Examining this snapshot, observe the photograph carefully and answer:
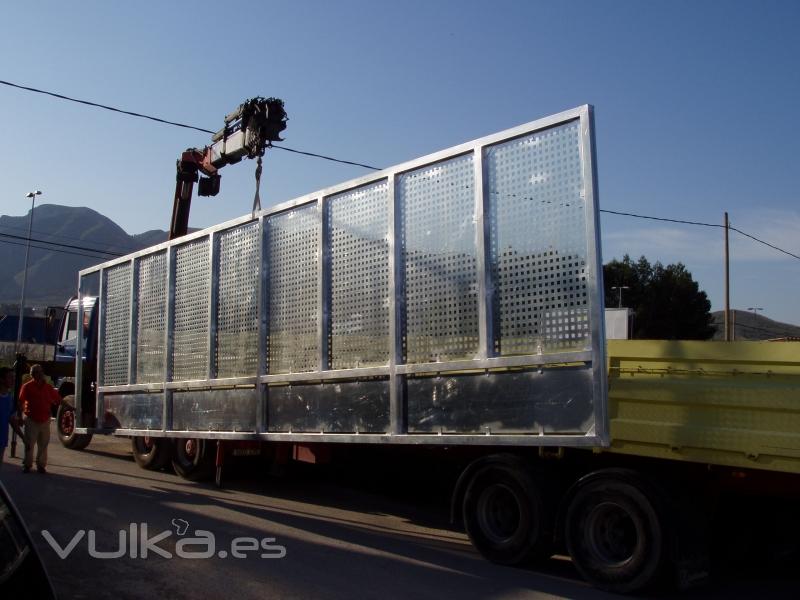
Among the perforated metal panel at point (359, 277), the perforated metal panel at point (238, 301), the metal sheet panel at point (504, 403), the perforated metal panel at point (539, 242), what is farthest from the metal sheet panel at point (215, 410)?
the perforated metal panel at point (539, 242)

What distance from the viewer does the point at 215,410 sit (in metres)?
10.5

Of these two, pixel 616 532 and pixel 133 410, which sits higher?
pixel 133 410

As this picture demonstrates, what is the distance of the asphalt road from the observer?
617 cm

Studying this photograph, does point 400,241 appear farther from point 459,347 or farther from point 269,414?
point 269,414

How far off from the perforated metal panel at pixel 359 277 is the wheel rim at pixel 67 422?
8.50 metres

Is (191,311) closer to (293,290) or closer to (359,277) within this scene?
(293,290)

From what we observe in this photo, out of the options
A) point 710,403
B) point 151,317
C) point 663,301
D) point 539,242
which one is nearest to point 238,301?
point 151,317

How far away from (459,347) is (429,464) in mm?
1883

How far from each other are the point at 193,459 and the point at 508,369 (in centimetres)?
664

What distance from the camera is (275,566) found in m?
6.72

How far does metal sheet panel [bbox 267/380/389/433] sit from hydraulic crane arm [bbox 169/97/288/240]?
15.5ft

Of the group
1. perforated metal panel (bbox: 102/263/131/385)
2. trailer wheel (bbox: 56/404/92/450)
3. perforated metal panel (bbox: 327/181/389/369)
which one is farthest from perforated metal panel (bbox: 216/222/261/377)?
trailer wheel (bbox: 56/404/92/450)

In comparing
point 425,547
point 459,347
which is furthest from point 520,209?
point 425,547

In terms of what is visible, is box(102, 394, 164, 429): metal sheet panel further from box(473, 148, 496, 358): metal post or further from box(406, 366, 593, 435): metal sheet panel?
box(473, 148, 496, 358): metal post
